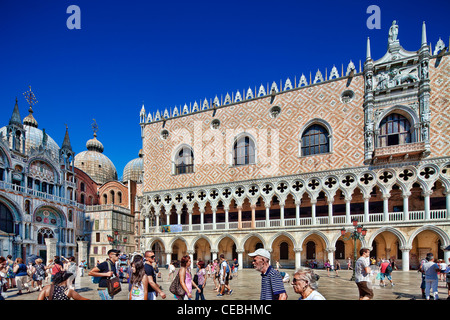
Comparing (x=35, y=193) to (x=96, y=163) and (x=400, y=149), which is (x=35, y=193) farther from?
(x=400, y=149)

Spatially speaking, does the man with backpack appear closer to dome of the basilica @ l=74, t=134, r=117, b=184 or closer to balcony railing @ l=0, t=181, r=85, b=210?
balcony railing @ l=0, t=181, r=85, b=210

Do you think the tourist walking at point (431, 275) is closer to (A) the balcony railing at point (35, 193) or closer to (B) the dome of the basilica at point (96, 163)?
(A) the balcony railing at point (35, 193)

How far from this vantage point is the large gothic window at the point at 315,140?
80.6 feet

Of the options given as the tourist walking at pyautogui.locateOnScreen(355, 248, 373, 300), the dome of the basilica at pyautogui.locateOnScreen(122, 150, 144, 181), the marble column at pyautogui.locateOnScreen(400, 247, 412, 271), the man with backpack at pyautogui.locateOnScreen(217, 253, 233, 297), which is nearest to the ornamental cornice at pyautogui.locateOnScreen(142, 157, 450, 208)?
the marble column at pyautogui.locateOnScreen(400, 247, 412, 271)

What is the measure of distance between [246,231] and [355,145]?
32.8 feet

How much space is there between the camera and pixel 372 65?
23203mm

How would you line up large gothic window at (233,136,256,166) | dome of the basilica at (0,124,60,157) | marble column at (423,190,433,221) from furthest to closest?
dome of the basilica at (0,124,60,157), large gothic window at (233,136,256,166), marble column at (423,190,433,221)

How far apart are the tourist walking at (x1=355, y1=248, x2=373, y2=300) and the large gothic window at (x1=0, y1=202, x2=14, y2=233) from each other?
27.0 meters

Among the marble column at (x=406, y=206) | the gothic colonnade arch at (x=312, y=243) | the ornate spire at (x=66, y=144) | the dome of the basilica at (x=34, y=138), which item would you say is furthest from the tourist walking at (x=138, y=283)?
the dome of the basilica at (x=34, y=138)

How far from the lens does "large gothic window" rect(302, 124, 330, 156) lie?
80.6ft

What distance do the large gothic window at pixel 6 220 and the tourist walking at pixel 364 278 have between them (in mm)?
26988

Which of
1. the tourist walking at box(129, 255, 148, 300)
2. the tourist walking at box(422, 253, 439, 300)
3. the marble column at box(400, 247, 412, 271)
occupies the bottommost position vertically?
the marble column at box(400, 247, 412, 271)
